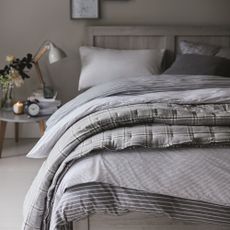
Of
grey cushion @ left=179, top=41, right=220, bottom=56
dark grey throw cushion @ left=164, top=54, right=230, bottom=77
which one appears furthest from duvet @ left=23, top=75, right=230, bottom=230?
grey cushion @ left=179, top=41, right=220, bottom=56

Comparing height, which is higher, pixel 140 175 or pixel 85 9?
Result: pixel 85 9

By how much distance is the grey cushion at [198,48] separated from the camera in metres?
3.93

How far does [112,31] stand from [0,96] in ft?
3.76

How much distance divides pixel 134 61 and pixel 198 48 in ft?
1.76

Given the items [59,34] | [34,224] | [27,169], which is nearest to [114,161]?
[34,224]

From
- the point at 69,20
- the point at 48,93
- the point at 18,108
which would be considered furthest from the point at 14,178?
the point at 69,20

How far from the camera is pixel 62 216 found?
6.48ft

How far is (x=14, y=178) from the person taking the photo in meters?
3.50

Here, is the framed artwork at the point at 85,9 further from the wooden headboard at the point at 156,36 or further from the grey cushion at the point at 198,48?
the grey cushion at the point at 198,48

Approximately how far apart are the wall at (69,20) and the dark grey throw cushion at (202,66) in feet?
2.02

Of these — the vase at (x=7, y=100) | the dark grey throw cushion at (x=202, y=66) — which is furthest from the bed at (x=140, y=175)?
the vase at (x=7, y=100)

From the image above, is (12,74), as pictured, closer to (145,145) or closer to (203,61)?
(203,61)

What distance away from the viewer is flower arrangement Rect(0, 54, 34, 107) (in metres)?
3.91

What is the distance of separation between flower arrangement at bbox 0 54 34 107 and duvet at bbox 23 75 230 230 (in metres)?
1.28
